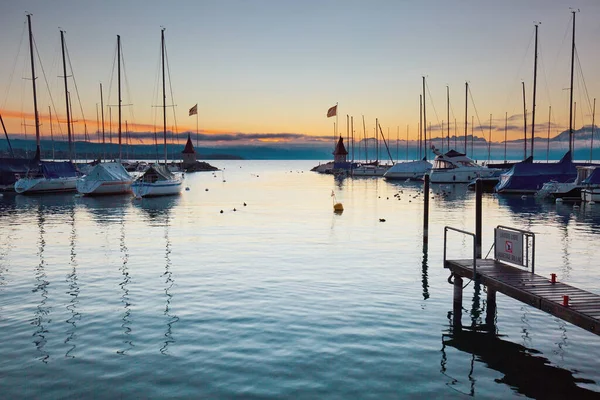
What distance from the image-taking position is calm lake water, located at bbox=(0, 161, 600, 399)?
1046cm

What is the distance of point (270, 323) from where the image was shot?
14.1 metres

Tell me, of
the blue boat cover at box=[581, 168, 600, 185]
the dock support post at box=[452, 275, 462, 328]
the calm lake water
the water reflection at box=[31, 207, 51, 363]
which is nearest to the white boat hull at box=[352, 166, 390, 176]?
the blue boat cover at box=[581, 168, 600, 185]

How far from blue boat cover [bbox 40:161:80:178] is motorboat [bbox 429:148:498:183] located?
5850cm

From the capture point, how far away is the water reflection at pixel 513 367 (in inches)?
402

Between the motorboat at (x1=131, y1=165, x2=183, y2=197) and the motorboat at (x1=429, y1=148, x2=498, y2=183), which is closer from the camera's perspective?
the motorboat at (x1=131, y1=165, x2=183, y2=197)

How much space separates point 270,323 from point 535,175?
56.8 metres

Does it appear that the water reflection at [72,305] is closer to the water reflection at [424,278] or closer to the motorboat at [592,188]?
the water reflection at [424,278]

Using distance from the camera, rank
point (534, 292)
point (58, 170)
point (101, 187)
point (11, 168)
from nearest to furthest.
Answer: point (534, 292) → point (101, 187) → point (58, 170) → point (11, 168)

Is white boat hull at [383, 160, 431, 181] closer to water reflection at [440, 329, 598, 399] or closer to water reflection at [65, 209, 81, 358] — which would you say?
water reflection at [65, 209, 81, 358]

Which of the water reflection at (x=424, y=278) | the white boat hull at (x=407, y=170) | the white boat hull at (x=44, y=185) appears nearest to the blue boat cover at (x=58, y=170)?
the white boat hull at (x=44, y=185)

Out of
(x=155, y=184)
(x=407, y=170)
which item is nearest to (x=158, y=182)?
(x=155, y=184)

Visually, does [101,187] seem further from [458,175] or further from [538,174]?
[458,175]

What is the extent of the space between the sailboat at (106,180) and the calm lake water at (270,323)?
28589 millimetres

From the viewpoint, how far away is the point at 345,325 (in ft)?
45.7
